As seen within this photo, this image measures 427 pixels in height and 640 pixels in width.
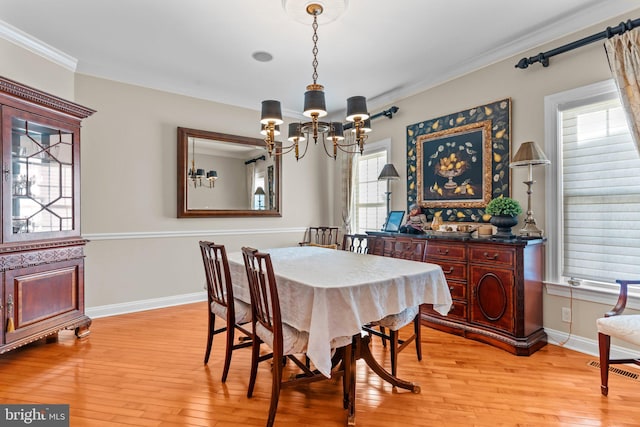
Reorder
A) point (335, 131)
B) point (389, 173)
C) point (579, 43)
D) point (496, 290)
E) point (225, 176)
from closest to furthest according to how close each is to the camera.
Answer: point (335, 131) → point (579, 43) → point (496, 290) → point (389, 173) → point (225, 176)

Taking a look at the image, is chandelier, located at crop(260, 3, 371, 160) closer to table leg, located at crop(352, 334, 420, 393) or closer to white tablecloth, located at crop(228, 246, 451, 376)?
white tablecloth, located at crop(228, 246, 451, 376)

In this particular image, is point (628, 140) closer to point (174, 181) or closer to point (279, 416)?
point (279, 416)

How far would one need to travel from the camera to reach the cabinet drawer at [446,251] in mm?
3162

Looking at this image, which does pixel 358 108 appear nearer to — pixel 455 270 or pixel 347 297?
pixel 347 297

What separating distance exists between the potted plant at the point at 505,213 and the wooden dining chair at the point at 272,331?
213 cm

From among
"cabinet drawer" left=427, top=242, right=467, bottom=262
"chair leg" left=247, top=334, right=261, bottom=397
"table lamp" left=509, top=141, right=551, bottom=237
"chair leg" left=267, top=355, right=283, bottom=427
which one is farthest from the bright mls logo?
"table lamp" left=509, top=141, right=551, bottom=237

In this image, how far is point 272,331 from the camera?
6.24ft

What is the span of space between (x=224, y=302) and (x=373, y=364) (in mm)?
1136

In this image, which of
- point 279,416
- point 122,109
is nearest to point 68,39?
point 122,109

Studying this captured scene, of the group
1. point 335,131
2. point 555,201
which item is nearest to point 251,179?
point 335,131

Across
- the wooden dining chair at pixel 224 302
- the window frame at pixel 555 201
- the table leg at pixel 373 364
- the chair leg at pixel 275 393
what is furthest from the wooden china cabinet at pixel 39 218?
the window frame at pixel 555 201

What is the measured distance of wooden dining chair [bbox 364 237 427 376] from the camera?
225 centimetres

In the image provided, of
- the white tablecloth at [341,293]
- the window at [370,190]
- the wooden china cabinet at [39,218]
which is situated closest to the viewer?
the white tablecloth at [341,293]

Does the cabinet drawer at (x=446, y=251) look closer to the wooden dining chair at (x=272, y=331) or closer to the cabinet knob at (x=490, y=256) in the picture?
the cabinet knob at (x=490, y=256)
